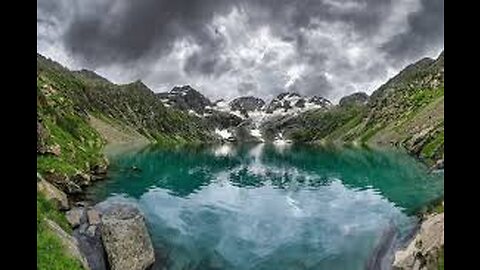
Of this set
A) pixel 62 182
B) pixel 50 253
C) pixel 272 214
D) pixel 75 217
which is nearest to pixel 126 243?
pixel 50 253

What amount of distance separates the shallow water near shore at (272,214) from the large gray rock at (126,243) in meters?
1.36

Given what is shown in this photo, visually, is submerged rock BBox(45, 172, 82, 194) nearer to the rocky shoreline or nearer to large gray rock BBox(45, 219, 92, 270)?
the rocky shoreline

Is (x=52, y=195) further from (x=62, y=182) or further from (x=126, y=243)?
(x=62, y=182)

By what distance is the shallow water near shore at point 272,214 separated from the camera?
34.4 metres

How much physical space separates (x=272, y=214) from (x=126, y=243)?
2121cm

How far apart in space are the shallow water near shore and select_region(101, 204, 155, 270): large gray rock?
1359 millimetres

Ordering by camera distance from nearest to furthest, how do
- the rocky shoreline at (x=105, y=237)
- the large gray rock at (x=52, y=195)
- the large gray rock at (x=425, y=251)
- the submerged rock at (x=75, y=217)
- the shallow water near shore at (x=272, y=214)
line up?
the large gray rock at (x=425, y=251), the rocky shoreline at (x=105, y=237), the shallow water near shore at (x=272, y=214), the submerged rock at (x=75, y=217), the large gray rock at (x=52, y=195)

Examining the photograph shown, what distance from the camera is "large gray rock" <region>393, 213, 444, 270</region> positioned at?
25609mm

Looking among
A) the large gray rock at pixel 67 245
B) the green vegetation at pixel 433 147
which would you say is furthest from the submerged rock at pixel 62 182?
the green vegetation at pixel 433 147

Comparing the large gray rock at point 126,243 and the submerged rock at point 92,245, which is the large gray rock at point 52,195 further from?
the large gray rock at point 126,243
